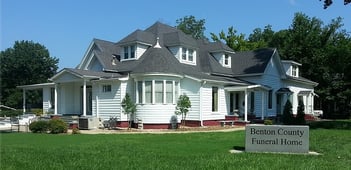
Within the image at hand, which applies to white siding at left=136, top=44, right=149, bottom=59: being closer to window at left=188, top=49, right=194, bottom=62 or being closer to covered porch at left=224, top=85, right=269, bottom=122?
window at left=188, top=49, right=194, bottom=62

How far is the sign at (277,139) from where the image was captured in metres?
12.8

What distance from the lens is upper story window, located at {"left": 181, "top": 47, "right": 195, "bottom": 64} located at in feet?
105

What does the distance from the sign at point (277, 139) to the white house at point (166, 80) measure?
A: 1380cm

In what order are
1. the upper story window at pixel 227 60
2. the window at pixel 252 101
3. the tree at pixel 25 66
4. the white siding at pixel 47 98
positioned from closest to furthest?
the window at pixel 252 101
the white siding at pixel 47 98
the upper story window at pixel 227 60
the tree at pixel 25 66

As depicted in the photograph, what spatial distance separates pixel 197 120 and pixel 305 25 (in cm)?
2978

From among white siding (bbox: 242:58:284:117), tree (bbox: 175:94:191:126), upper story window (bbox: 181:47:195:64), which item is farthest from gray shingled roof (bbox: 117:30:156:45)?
white siding (bbox: 242:58:284:117)

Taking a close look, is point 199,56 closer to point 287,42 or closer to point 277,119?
point 277,119

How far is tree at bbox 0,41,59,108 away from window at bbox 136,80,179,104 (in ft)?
135

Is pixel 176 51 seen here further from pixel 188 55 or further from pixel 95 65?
pixel 95 65

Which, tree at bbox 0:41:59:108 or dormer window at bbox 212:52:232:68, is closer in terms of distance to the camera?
dormer window at bbox 212:52:232:68

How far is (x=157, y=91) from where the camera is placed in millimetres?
26688

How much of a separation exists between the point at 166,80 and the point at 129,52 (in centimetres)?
589

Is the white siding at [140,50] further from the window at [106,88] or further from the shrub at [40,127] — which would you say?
the shrub at [40,127]

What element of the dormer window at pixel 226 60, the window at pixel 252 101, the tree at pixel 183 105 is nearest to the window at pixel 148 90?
the tree at pixel 183 105
